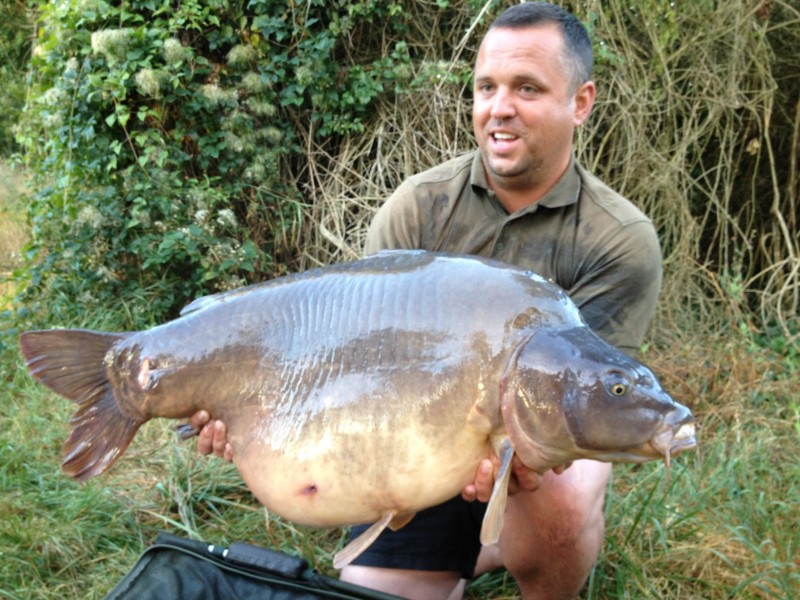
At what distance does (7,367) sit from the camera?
330 centimetres

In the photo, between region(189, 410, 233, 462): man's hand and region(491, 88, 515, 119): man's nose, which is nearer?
region(189, 410, 233, 462): man's hand

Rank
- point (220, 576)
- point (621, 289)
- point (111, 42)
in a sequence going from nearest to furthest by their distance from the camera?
point (220, 576) < point (621, 289) < point (111, 42)

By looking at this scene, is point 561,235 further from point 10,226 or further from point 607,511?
point 10,226

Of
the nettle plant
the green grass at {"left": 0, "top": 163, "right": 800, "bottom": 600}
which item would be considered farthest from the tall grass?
the green grass at {"left": 0, "top": 163, "right": 800, "bottom": 600}

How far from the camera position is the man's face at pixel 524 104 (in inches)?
75.2

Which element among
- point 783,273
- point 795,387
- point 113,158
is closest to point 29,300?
point 113,158

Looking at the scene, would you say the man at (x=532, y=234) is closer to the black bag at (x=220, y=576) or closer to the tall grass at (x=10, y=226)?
the black bag at (x=220, y=576)

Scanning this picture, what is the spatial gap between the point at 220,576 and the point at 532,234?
1.07 metres

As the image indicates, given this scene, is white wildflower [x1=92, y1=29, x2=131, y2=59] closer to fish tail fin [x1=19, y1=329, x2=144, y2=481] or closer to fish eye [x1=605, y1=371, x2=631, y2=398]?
fish tail fin [x1=19, y1=329, x2=144, y2=481]

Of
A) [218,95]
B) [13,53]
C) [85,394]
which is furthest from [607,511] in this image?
[13,53]

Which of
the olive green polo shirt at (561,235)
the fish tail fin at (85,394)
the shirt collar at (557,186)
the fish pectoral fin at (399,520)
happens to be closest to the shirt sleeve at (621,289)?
the olive green polo shirt at (561,235)

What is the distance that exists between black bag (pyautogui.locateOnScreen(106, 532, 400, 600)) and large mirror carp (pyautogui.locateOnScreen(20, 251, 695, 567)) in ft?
0.93

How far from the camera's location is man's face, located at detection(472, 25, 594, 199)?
191 centimetres

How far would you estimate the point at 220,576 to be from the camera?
1.73 metres
